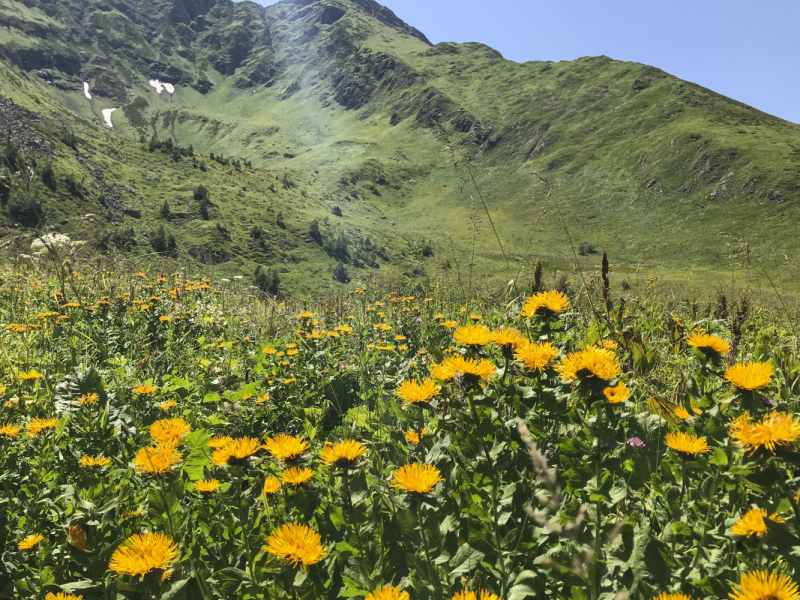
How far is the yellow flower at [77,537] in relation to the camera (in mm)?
1427

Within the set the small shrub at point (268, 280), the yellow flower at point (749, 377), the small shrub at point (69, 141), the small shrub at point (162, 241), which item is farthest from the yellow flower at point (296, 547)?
the small shrub at point (69, 141)

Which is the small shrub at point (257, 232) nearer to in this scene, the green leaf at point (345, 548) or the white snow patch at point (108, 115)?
the green leaf at point (345, 548)

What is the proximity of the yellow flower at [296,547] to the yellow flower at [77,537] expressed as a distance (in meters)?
0.77

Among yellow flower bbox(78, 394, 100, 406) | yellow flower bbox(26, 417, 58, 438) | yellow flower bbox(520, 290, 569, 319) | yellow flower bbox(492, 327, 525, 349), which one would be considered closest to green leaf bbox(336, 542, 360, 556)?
yellow flower bbox(492, 327, 525, 349)

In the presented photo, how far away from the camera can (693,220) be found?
254ft

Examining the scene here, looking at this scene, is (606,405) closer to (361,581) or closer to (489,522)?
(489,522)

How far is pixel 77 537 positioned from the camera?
1.45 meters

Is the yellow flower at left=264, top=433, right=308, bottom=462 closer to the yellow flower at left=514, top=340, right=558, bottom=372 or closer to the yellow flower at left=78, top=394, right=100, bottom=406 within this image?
the yellow flower at left=514, top=340, right=558, bottom=372

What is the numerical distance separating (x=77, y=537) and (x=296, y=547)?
0.89 meters

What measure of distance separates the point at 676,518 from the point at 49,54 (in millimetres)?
256725

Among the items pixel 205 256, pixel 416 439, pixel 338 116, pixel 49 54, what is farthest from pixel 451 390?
pixel 49 54

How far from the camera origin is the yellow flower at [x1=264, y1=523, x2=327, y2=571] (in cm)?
113

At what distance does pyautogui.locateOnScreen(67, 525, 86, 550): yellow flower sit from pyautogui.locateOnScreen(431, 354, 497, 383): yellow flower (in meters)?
1.35

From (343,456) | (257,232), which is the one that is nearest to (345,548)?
(343,456)
